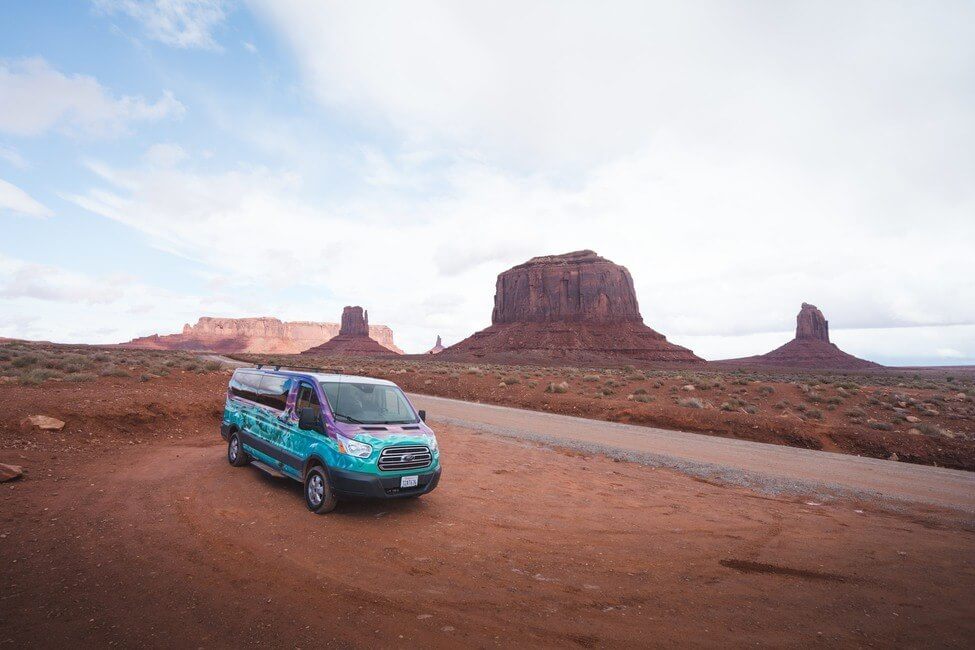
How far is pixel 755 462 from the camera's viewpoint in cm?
1290

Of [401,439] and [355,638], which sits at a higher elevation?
[401,439]

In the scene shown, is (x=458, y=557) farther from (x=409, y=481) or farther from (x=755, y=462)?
(x=755, y=462)

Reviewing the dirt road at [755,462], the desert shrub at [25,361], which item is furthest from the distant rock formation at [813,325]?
the desert shrub at [25,361]

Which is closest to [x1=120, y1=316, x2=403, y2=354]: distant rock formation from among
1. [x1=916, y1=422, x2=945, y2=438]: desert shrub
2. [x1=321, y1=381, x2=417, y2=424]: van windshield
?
[x1=916, y1=422, x2=945, y2=438]: desert shrub

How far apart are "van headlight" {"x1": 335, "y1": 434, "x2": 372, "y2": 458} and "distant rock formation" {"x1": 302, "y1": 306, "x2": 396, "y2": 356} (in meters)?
128

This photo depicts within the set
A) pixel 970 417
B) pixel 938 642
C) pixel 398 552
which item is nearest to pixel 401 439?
pixel 398 552

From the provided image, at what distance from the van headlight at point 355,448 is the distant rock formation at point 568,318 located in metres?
73.6

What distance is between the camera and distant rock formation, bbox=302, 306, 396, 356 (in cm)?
13688

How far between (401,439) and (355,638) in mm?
3244

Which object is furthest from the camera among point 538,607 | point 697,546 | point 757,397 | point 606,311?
point 606,311

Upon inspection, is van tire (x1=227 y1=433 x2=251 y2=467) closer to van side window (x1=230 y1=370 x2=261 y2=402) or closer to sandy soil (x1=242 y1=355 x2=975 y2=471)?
van side window (x1=230 y1=370 x2=261 y2=402)

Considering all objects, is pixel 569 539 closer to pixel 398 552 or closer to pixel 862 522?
pixel 398 552

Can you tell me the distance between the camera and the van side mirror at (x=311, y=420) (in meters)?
7.03

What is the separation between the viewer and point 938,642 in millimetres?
4117
